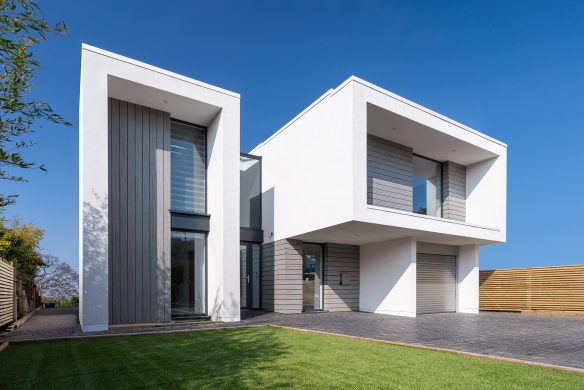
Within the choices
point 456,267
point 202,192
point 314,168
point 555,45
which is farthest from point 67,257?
point 555,45

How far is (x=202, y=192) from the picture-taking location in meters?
11.8

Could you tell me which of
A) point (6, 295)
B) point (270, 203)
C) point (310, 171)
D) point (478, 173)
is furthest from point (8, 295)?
point (478, 173)

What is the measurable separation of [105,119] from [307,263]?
8.20 metres

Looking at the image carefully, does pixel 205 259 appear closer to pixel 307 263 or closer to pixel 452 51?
pixel 307 263

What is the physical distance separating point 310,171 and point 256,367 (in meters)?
8.28

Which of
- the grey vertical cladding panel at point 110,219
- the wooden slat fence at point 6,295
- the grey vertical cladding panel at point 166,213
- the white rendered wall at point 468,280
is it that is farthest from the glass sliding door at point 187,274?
the white rendered wall at point 468,280

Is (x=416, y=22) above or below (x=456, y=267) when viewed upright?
above

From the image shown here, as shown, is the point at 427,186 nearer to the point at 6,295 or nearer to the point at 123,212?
the point at 123,212

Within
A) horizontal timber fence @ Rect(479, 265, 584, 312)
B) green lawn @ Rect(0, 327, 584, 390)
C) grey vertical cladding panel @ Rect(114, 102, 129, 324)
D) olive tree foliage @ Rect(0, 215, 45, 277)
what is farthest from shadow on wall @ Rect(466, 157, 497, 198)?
olive tree foliage @ Rect(0, 215, 45, 277)

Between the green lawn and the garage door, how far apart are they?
8597 millimetres

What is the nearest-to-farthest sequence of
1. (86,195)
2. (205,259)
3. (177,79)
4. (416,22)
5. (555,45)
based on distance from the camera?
(86,195), (177,79), (205,259), (555,45), (416,22)

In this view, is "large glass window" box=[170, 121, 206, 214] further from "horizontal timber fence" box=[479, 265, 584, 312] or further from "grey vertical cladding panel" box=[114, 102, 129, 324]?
"horizontal timber fence" box=[479, 265, 584, 312]

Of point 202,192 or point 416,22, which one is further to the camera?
point 416,22

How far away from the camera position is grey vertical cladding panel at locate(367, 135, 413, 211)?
13477 millimetres
